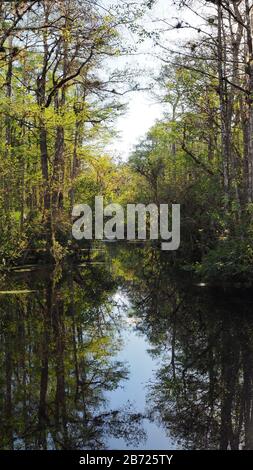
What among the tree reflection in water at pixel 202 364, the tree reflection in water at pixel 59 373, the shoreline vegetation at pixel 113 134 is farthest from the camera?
the shoreline vegetation at pixel 113 134

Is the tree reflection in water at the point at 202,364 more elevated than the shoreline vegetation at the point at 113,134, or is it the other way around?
the shoreline vegetation at the point at 113,134

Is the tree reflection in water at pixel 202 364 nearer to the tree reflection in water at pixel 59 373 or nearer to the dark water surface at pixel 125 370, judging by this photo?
the dark water surface at pixel 125 370

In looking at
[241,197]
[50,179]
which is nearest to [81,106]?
[50,179]

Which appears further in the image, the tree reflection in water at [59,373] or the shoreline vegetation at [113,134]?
the shoreline vegetation at [113,134]

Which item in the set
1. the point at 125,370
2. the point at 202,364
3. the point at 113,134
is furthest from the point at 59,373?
the point at 113,134

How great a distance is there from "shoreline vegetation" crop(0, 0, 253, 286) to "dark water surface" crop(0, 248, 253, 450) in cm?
234

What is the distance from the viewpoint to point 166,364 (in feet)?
25.8

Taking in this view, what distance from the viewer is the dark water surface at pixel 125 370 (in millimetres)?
5207

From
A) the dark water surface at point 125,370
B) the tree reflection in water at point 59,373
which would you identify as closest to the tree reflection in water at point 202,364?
the dark water surface at point 125,370

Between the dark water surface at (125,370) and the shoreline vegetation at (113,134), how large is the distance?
234cm

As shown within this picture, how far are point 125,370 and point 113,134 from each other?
19.1m

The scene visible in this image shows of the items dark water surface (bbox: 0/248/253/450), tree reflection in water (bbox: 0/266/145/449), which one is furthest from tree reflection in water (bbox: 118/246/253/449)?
tree reflection in water (bbox: 0/266/145/449)

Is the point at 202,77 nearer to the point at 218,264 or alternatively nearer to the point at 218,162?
the point at 218,162

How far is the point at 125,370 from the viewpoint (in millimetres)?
7715
